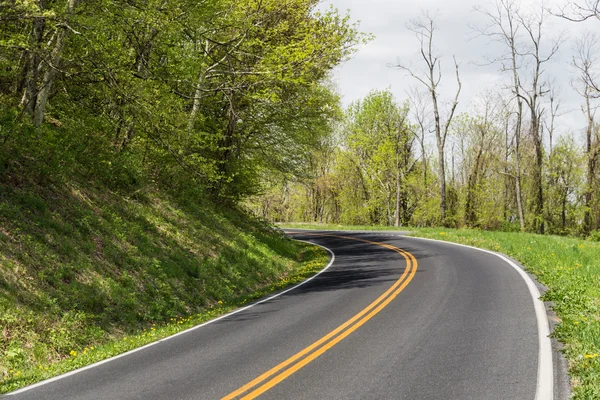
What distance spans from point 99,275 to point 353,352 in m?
6.49

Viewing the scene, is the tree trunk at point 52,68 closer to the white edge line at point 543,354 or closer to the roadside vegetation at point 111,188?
the roadside vegetation at point 111,188

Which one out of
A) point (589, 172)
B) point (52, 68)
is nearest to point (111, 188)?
point (52, 68)

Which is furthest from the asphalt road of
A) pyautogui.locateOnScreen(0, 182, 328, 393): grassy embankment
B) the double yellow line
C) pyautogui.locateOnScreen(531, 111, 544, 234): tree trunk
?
pyautogui.locateOnScreen(531, 111, 544, 234): tree trunk

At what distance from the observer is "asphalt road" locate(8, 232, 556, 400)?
18.9ft

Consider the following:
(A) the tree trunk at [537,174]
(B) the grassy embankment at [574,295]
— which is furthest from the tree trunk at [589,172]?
(B) the grassy embankment at [574,295]

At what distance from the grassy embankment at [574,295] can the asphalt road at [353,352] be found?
49cm

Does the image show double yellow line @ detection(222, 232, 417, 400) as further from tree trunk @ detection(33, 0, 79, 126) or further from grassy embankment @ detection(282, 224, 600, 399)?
tree trunk @ detection(33, 0, 79, 126)

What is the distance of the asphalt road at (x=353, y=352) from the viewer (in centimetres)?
576

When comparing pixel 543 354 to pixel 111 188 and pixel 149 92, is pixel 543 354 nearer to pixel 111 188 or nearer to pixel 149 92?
pixel 149 92

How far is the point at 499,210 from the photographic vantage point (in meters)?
47.0

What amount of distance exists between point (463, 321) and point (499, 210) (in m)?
42.0

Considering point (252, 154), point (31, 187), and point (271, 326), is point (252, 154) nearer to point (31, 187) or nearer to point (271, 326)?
point (31, 187)

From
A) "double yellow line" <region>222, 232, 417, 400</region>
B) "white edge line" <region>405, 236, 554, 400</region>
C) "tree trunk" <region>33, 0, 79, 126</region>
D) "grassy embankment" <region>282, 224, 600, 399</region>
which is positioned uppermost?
"tree trunk" <region>33, 0, 79, 126</region>

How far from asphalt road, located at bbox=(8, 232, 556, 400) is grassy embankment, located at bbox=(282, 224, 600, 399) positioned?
1.62 feet
